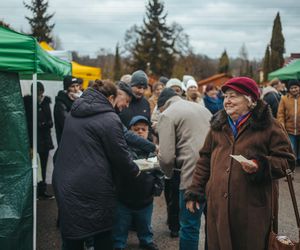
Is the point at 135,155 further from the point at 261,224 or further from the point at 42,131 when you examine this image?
the point at 42,131

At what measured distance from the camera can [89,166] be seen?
2941 mm

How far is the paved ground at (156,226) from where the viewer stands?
4.69 m

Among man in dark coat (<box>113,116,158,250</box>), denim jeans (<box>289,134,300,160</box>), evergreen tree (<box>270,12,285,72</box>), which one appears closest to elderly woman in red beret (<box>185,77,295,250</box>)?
man in dark coat (<box>113,116,158,250</box>)

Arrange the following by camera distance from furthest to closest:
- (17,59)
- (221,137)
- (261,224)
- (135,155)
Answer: (135,155), (17,59), (221,137), (261,224)

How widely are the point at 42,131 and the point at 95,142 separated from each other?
143 inches

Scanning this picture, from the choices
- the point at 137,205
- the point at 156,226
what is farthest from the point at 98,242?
the point at 156,226

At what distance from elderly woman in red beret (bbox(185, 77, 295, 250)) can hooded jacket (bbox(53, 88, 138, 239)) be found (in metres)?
0.80

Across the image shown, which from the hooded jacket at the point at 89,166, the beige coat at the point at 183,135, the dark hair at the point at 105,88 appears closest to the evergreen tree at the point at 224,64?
the beige coat at the point at 183,135

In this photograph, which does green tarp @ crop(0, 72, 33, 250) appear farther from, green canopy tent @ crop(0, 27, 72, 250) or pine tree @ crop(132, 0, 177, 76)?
pine tree @ crop(132, 0, 177, 76)

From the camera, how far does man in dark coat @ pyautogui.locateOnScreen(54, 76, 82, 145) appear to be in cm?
552

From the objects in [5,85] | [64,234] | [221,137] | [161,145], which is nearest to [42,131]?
[5,85]

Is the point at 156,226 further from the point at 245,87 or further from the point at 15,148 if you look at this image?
the point at 245,87

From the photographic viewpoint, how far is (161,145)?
12.5 feet

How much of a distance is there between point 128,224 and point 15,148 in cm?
148
